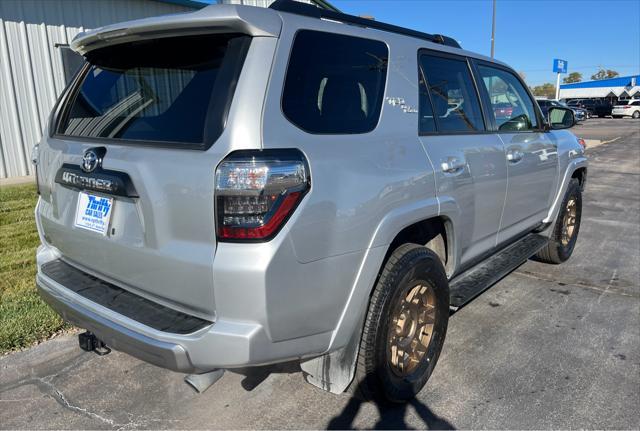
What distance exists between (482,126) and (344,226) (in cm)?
187

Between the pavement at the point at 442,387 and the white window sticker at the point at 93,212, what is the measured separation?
0.97 metres

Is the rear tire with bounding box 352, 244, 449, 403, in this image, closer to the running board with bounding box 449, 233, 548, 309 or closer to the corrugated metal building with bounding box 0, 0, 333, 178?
the running board with bounding box 449, 233, 548, 309

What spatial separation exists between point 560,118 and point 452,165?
8.35 feet

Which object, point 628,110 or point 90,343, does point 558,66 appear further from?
point 90,343

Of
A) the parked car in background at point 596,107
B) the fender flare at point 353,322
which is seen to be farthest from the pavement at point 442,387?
the parked car in background at point 596,107

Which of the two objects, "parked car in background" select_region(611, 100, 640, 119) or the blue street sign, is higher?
the blue street sign

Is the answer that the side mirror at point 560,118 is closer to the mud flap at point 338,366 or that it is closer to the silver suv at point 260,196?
the silver suv at point 260,196

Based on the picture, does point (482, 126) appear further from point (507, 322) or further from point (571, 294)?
point (571, 294)

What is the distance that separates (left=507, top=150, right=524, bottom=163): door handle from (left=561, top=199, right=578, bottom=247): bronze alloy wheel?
1.57 m

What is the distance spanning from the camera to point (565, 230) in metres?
5.20

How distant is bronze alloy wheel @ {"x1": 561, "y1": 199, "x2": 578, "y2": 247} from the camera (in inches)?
202

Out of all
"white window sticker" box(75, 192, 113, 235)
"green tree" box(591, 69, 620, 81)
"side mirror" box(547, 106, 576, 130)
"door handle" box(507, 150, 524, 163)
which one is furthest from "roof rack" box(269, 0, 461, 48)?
"green tree" box(591, 69, 620, 81)

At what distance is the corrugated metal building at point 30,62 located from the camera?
918 centimetres

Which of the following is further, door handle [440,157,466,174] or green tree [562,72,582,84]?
green tree [562,72,582,84]
